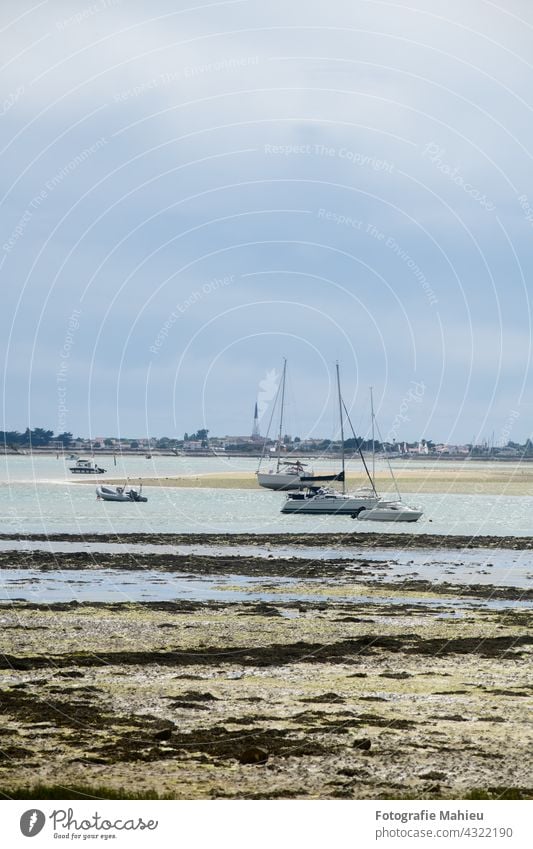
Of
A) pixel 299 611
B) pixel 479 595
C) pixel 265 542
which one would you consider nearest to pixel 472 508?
pixel 265 542

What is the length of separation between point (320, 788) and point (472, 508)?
3746 inches

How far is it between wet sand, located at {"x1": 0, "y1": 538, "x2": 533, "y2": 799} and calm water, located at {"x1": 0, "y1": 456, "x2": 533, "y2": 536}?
40302 mm

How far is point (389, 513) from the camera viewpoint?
269ft

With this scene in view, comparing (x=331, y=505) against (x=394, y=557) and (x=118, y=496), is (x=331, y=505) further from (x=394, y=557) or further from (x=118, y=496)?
(x=394, y=557)

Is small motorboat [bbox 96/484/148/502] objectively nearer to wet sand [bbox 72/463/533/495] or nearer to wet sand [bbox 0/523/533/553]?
wet sand [bbox 72/463/533/495]

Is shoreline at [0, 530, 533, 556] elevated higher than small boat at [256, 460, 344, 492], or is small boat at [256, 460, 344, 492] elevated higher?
small boat at [256, 460, 344, 492]

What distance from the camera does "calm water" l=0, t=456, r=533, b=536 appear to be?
241 ft

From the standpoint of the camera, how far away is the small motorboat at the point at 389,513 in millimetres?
81625

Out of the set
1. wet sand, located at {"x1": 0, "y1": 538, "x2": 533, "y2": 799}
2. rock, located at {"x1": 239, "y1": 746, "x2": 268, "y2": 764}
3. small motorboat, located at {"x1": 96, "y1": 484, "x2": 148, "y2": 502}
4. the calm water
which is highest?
rock, located at {"x1": 239, "y1": 746, "x2": 268, "y2": 764}

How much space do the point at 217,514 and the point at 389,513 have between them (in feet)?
45.1

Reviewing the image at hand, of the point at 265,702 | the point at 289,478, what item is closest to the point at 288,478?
the point at 289,478

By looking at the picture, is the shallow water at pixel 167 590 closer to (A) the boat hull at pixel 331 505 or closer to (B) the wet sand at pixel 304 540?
(B) the wet sand at pixel 304 540

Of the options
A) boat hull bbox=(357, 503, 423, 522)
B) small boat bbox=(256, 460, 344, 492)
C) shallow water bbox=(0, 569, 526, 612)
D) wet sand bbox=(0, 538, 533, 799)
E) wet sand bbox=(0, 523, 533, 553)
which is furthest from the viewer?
small boat bbox=(256, 460, 344, 492)

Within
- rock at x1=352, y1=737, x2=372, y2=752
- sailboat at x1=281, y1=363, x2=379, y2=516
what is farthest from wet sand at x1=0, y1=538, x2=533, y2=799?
sailboat at x1=281, y1=363, x2=379, y2=516
